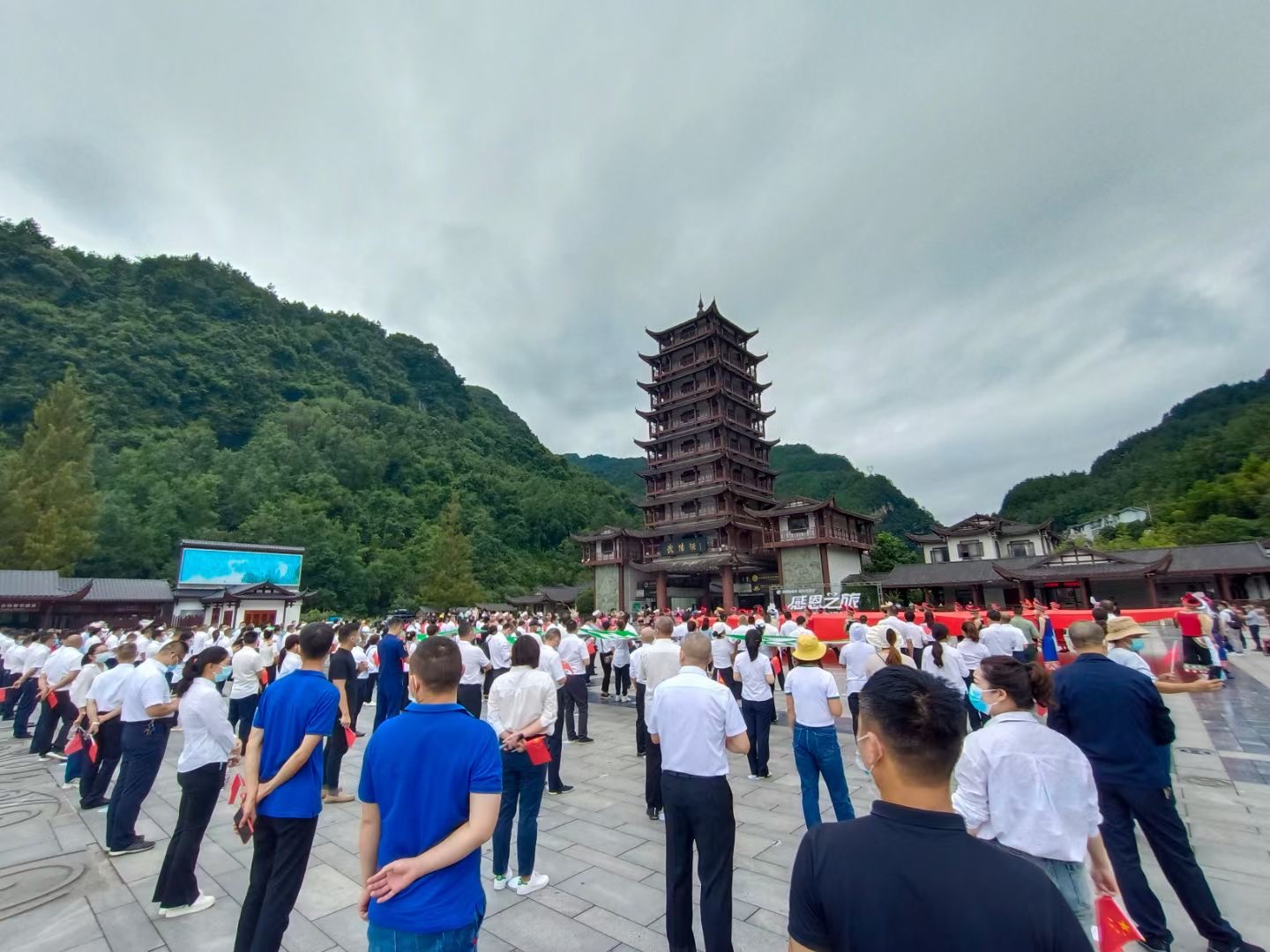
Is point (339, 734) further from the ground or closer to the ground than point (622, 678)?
further from the ground

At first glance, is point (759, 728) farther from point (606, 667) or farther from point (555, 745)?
point (606, 667)

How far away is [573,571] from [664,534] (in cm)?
2232

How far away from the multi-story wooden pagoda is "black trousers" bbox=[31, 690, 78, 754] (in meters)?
27.9

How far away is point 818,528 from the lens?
3275 centimetres

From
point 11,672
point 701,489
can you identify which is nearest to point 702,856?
point 11,672

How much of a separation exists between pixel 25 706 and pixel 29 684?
0.36 m

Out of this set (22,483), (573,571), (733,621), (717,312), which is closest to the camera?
(733,621)

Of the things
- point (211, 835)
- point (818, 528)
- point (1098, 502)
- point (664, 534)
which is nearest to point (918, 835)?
point (211, 835)

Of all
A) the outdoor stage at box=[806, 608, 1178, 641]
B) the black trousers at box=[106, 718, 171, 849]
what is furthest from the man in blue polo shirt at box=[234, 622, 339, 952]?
the outdoor stage at box=[806, 608, 1178, 641]

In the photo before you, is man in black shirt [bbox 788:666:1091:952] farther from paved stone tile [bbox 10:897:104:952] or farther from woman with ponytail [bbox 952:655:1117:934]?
paved stone tile [bbox 10:897:104:952]

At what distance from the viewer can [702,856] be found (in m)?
3.18

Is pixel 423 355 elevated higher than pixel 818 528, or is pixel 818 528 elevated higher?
pixel 423 355

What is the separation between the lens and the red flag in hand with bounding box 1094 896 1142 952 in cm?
183

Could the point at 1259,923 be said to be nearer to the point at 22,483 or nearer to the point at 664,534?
the point at 664,534
